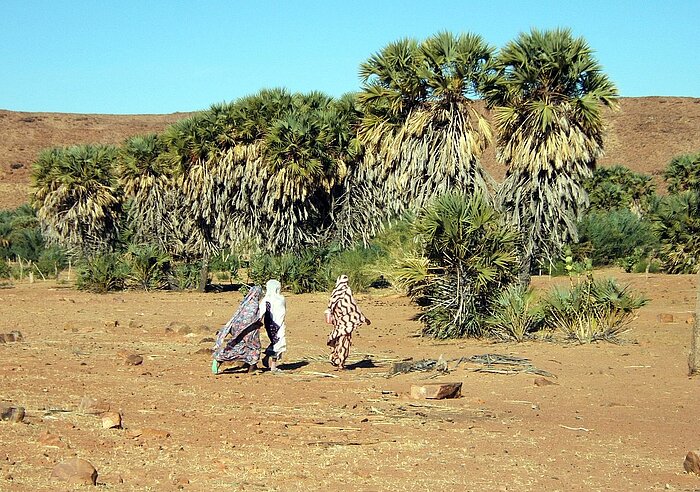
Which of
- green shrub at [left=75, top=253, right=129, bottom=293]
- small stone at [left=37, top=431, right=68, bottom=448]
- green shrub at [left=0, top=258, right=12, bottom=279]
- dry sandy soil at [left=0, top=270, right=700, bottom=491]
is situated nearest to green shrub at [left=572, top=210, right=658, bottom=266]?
dry sandy soil at [left=0, top=270, right=700, bottom=491]

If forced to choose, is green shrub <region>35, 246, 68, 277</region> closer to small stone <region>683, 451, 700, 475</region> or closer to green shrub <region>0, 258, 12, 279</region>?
green shrub <region>0, 258, 12, 279</region>

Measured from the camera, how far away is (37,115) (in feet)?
327

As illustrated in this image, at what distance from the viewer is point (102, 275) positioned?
105 ft

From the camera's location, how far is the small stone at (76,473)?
757 cm

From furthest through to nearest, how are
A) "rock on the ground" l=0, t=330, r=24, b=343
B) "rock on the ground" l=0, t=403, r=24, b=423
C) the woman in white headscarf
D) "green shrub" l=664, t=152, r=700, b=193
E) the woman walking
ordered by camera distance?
"green shrub" l=664, t=152, r=700, b=193
"rock on the ground" l=0, t=330, r=24, b=343
the woman in white headscarf
the woman walking
"rock on the ground" l=0, t=403, r=24, b=423

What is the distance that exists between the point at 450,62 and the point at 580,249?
41.9 feet

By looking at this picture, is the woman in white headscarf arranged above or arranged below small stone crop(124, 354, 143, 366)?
above

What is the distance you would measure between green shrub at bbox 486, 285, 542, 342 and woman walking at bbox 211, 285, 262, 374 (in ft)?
18.6

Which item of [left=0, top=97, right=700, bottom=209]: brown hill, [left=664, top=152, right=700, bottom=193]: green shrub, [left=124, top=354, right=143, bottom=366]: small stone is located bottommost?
[left=124, top=354, right=143, bottom=366]: small stone

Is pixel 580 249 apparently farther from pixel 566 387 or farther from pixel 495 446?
pixel 495 446

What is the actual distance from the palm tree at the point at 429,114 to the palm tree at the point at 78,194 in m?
11.3

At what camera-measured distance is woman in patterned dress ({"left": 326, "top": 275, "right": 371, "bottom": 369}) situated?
15.8 meters

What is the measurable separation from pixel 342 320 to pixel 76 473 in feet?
27.7

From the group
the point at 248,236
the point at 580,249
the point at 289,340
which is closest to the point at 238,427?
the point at 289,340
